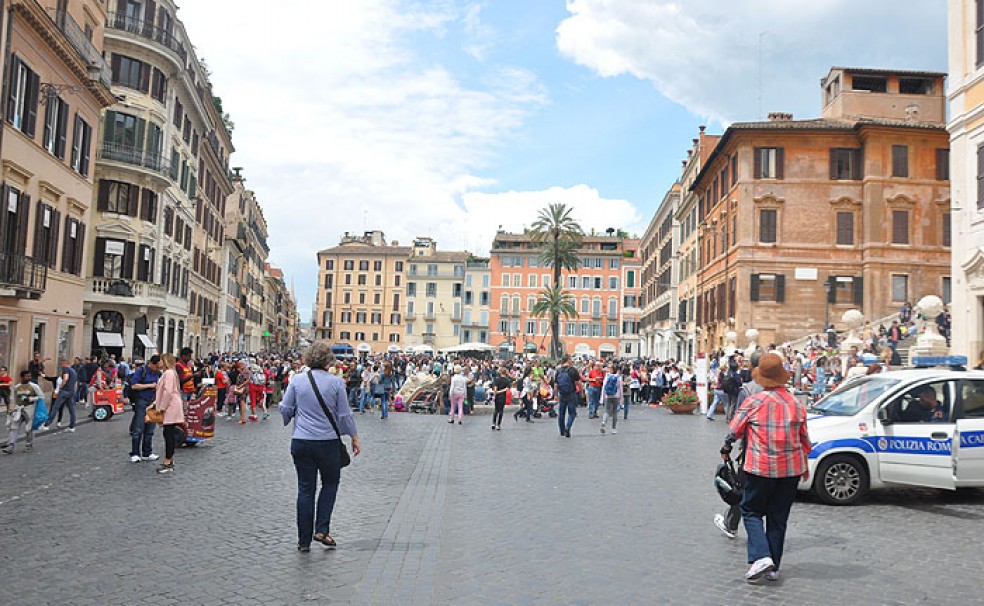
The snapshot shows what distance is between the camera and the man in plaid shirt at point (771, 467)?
595 cm

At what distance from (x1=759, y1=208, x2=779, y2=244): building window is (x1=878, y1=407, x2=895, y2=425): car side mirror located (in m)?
32.1

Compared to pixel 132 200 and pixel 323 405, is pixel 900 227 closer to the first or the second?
pixel 132 200

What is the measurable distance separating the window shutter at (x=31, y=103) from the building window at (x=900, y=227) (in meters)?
37.0

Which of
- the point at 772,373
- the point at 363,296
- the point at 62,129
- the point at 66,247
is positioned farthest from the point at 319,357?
the point at 363,296

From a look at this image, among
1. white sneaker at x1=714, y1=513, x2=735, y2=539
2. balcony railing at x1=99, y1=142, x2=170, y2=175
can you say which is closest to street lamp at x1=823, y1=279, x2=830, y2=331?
balcony railing at x1=99, y1=142, x2=170, y2=175

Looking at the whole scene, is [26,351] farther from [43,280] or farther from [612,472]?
[612,472]

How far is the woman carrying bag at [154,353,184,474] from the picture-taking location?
36.4ft

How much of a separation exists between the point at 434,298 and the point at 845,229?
234 feet

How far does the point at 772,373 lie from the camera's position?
614 cm

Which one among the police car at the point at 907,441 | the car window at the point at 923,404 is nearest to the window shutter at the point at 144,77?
the police car at the point at 907,441

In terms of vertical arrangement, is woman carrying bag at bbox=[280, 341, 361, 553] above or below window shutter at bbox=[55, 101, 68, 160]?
below

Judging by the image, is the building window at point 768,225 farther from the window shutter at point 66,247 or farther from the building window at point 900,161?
the window shutter at point 66,247

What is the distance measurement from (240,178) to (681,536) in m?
74.9

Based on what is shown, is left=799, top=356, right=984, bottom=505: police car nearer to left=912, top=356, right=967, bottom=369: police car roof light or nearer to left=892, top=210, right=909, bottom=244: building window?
left=912, top=356, right=967, bottom=369: police car roof light
